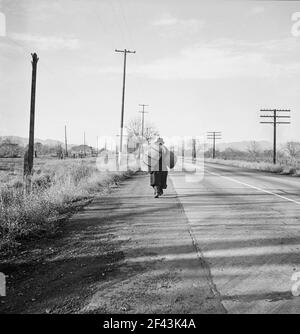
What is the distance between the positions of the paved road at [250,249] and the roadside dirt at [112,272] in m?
0.21

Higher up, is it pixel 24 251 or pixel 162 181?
pixel 162 181

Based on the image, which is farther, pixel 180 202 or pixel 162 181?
pixel 162 181

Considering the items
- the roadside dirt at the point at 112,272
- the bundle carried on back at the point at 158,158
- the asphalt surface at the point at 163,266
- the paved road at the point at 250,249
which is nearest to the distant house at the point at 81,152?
the bundle carried on back at the point at 158,158

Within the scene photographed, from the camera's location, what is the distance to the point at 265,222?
7.36 m

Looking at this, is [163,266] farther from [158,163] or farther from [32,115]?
[32,115]

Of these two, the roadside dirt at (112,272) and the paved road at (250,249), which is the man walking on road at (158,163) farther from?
the roadside dirt at (112,272)

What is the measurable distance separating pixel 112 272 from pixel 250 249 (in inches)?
86.8

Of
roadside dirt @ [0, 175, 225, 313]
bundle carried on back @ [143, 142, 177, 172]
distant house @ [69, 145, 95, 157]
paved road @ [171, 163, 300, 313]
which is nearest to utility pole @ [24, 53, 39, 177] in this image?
bundle carried on back @ [143, 142, 177, 172]

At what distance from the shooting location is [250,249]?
5.36 meters

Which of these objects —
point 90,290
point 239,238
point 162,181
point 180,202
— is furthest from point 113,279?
point 162,181
